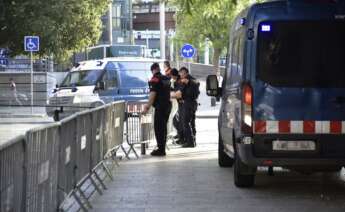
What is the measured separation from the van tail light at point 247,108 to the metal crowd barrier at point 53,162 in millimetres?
1907

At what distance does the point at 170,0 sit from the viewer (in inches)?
598

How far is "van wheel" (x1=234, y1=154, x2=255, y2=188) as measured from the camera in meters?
9.42

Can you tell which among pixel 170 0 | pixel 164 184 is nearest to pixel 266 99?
pixel 164 184

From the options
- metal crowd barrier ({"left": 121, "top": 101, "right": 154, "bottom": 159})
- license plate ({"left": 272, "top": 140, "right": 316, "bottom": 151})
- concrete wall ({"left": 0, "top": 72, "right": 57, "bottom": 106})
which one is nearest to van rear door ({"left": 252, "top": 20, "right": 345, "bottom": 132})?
license plate ({"left": 272, "top": 140, "right": 316, "bottom": 151})

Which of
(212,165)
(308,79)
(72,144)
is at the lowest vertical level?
(212,165)

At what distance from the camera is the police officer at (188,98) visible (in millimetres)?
15859

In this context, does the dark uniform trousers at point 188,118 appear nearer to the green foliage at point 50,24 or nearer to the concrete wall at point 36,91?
the green foliage at point 50,24

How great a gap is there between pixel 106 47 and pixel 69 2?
15.5 meters

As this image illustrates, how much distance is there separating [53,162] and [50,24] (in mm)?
30417

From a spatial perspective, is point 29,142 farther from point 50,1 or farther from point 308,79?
point 50,1

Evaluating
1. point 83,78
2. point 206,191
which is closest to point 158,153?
point 206,191

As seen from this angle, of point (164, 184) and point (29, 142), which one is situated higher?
point (29, 142)

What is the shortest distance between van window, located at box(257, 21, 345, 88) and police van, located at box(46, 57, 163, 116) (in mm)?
15036

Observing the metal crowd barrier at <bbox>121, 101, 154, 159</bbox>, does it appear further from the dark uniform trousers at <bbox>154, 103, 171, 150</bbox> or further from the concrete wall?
the concrete wall
